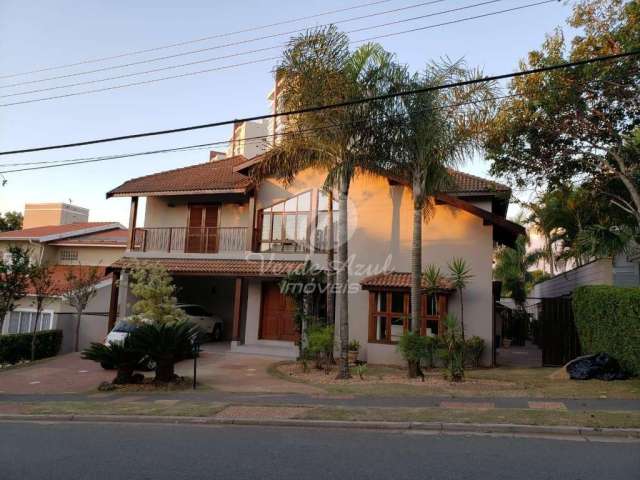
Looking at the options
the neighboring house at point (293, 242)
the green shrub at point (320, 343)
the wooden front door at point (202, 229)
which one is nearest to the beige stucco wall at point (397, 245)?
the neighboring house at point (293, 242)

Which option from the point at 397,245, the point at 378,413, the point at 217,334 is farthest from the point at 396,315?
the point at 217,334

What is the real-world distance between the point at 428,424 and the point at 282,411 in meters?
2.69

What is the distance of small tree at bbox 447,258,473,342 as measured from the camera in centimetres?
1492

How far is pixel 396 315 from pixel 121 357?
824 centimetres

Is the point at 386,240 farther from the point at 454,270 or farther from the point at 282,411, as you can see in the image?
the point at 282,411

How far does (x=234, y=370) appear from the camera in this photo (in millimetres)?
14703

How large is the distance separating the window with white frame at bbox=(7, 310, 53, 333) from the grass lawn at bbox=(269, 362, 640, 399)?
11754 mm

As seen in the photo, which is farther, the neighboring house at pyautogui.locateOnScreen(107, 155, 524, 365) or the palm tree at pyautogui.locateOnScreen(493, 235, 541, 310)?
the palm tree at pyautogui.locateOnScreen(493, 235, 541, 310)

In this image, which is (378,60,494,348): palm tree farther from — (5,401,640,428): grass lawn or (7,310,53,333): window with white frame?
(7,310,53,333): window with white frame

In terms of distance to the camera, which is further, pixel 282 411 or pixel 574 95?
pixel 574 95

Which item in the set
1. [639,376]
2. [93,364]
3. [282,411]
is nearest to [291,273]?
[282,411]

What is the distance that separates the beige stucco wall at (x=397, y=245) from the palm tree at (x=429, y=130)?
3.23 meters

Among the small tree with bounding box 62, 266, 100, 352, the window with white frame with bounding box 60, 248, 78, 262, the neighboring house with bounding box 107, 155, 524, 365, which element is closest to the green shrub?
the neighboring house with bounding box 107, 155, 524, 365

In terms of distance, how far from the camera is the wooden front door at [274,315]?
60.8ft
